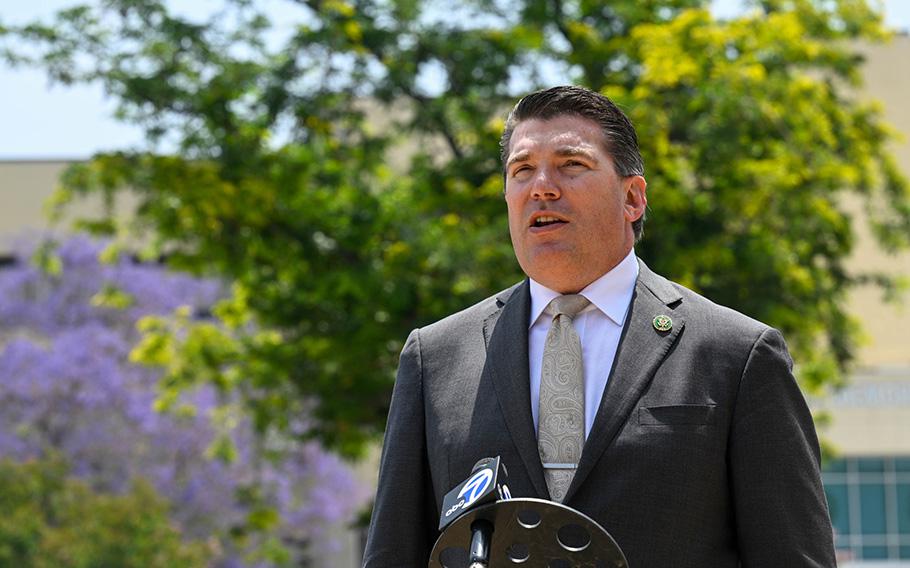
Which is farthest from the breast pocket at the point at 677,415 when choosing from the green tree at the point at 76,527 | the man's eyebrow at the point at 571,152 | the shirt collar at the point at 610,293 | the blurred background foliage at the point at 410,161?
the green tree at the point at 76,527

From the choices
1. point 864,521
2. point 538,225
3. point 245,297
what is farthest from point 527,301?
point 864,521

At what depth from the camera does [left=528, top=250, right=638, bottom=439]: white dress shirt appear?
310cm

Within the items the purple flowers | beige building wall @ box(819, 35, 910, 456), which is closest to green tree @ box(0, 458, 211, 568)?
the purple flowers

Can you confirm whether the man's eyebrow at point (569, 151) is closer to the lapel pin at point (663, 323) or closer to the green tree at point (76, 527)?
the lapel pin at point (663, 323)

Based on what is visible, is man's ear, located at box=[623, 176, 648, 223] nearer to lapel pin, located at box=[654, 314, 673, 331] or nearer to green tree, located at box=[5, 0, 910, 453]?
lapel pin, located at box=[654, 314, 673, 331]

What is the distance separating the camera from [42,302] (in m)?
34.7

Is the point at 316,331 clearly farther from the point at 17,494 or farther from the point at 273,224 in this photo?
the point at 17,494

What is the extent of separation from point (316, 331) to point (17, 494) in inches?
464

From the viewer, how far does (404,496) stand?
10.3 ft

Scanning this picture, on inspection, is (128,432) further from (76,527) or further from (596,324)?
(596,324)

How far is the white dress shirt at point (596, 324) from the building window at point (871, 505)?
35051 mm

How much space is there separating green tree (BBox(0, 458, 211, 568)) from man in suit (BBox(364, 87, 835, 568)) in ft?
71.2

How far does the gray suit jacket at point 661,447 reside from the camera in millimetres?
2914

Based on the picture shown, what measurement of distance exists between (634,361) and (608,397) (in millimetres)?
101
